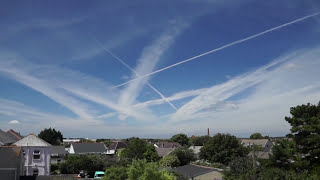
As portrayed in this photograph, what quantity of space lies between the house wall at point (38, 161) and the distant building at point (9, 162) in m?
7.61

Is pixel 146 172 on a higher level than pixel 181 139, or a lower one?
lower

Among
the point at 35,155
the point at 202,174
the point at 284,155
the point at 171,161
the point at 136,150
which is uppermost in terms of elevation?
the point at 35,155

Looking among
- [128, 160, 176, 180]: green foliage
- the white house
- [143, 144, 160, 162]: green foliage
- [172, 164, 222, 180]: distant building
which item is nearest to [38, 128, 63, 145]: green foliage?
[143, 144, 160, 162]: green foliage

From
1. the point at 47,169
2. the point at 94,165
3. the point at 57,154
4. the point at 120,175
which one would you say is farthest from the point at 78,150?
the point at 120,175

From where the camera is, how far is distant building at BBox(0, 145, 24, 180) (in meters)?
23.3

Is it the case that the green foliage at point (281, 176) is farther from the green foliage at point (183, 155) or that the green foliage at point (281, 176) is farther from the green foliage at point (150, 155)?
the green foliage at point (183, 155)

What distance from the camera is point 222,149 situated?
2377 inches

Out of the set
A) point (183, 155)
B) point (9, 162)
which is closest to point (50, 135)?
point (183, 155)

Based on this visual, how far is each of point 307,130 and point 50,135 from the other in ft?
268

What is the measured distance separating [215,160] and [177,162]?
10851 mm

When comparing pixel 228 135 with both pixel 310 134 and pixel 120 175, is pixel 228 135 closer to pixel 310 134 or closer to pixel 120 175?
pixel 310 134

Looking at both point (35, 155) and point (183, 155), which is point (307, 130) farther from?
point (183, 155)

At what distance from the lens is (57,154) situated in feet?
223

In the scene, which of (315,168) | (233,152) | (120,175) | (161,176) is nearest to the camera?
(161,176)
